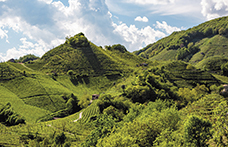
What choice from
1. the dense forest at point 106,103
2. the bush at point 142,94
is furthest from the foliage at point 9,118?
the bush at point 142,94

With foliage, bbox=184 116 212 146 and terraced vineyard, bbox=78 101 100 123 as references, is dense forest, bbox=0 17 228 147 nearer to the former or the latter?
foliage, bbox=184 116 212 146

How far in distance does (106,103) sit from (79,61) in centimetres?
8854

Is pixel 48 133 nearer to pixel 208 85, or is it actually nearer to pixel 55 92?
pixel 55 92

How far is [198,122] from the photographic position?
56.2 ft

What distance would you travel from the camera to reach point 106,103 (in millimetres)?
53781

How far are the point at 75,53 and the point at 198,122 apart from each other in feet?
450

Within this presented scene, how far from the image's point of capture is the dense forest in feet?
65.8

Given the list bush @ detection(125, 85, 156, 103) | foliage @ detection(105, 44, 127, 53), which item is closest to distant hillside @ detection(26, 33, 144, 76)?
foliage @ detection(105, 44, 127, 53)

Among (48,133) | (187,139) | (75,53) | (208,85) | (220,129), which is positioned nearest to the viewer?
(220,129)

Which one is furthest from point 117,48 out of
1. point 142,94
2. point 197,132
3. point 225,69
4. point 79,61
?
point 197,132

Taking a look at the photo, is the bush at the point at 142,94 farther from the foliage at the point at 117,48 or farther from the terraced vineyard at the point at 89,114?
the foliage at the point at 117,48

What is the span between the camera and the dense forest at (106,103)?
20062 mm

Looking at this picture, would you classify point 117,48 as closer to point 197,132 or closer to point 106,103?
point 106,103

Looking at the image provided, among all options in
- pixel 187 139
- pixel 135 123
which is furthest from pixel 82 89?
pixel 187 139
